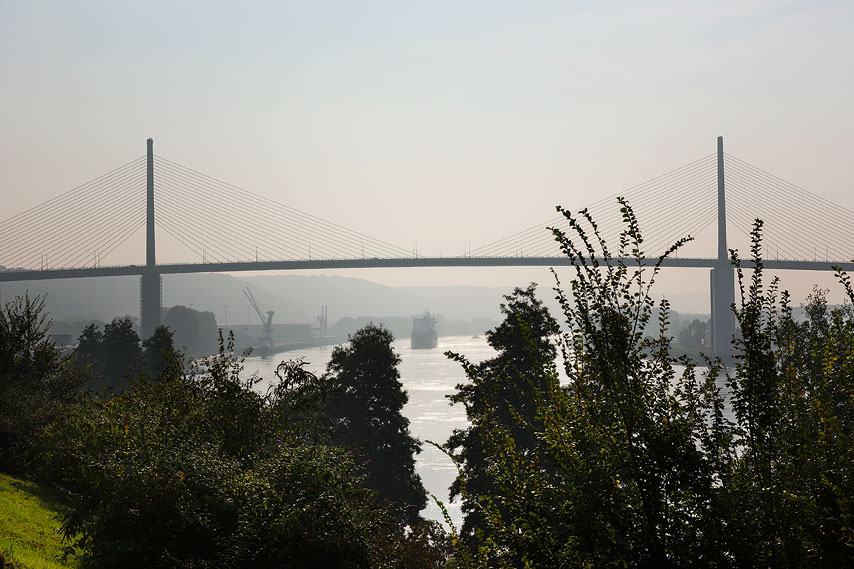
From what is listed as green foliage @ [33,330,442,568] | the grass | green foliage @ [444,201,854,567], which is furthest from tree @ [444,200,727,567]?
the grass

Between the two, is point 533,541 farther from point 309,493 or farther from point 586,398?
point 309,493

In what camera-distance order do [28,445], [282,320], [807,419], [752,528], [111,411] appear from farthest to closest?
[282,320]
[28,445]
[111,411]
[807,419]
[752,528]

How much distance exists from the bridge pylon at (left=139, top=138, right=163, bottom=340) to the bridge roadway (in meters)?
0.56

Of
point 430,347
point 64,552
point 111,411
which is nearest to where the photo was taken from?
point 64,552

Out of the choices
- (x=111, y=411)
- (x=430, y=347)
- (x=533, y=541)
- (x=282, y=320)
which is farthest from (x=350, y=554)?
(x=282, y=320)

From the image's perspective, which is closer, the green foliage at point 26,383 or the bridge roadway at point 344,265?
the green foliage at point 26,383

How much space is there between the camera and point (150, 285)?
57375 mm

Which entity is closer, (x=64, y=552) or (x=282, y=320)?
(x=64, y=552)

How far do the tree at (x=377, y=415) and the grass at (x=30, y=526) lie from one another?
8357mm

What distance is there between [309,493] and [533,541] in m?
2.97

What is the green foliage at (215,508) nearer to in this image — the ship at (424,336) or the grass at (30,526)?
the grass at (30,526)

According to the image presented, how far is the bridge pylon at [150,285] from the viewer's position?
53.8 m

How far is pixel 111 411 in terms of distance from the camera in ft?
31.3

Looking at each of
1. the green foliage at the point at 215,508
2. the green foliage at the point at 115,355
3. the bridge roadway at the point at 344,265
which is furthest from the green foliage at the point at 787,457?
the bridge roadway at the point at 344,265
